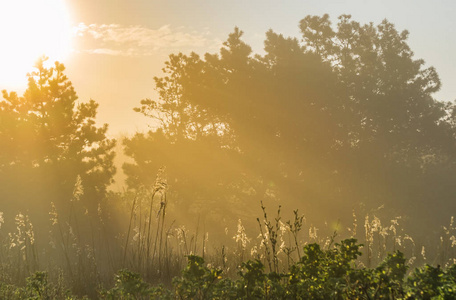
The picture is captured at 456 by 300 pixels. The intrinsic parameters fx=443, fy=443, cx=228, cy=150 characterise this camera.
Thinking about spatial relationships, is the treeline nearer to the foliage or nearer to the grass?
the grass

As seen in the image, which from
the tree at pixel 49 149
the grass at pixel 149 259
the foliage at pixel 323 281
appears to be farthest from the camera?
the tree at pixel 49 149

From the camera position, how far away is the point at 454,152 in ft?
86.2

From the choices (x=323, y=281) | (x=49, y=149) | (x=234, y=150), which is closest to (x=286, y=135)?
(x=234, y=150)

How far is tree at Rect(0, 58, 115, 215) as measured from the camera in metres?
19.4

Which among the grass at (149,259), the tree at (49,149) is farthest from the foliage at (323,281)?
the tree at (49,149)

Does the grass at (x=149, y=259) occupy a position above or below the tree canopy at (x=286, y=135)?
below

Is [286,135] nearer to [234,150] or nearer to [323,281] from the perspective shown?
[234,150]

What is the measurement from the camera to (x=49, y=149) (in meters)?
20.0

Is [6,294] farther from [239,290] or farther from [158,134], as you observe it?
[158,134]

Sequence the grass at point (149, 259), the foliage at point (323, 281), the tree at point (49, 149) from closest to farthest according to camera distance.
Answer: the foliage at point (323, 281)
the grass at point (149, 259)
the tree at point (49, 149)

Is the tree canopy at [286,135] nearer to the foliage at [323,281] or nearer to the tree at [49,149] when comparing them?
the tree at [49,149]

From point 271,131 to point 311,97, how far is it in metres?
2.71

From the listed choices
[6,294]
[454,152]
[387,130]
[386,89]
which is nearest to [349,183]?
[387,130]

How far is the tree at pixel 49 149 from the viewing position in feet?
63.5
